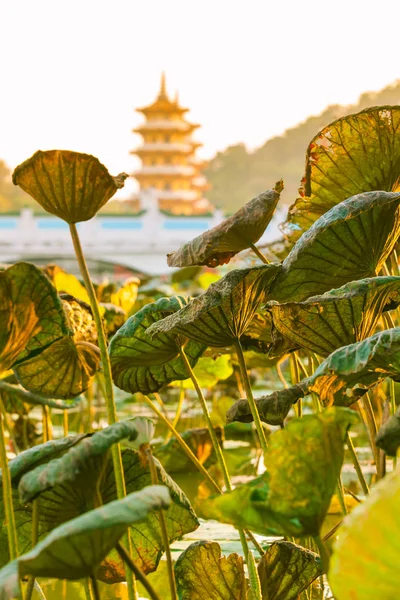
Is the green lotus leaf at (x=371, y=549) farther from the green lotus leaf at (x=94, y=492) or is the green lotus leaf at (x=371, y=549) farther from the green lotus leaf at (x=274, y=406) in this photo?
the green lotus leaf at (x=274, y=406)

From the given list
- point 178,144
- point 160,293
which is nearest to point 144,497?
point 160,293

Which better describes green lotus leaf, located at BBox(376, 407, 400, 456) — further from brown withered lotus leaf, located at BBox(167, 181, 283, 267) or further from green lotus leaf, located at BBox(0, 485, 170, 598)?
brown withered lotus leaf, located at BBox(167, 181, 283, 267)

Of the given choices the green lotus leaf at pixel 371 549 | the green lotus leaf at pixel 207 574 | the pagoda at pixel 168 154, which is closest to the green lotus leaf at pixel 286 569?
the green lotus leaf at pixel 207 574

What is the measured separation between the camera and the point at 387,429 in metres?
0.70

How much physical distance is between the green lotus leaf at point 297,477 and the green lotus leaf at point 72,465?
0.09 metres

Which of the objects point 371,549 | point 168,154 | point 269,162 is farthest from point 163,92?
point 371,549

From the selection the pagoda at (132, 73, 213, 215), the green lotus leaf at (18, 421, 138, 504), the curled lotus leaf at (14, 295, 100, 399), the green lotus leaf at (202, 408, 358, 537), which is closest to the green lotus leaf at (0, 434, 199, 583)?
the green lotus leaf at (18, 421, 138, 504)

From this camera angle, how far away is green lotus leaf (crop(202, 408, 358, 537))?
0.65 meters

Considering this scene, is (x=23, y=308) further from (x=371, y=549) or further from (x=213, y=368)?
(x=213, y=368)

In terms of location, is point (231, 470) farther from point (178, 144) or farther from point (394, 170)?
point (178, 144)

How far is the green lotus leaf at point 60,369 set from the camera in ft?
4.01

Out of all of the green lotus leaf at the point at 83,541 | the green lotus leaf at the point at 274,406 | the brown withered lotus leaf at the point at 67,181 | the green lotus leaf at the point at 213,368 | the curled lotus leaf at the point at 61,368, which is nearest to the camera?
the green lotus leaf at the point at 83,541

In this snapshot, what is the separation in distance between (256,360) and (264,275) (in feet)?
5.69

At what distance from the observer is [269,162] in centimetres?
4450
